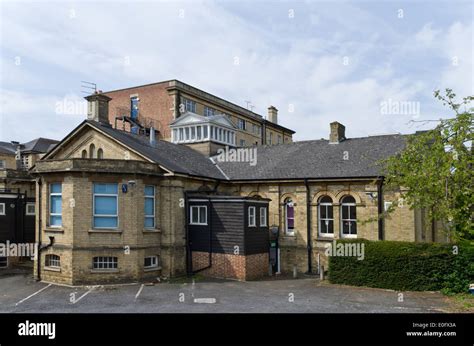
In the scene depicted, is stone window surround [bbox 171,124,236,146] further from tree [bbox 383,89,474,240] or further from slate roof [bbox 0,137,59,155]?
slate roof [bbox 0,137,59,155]

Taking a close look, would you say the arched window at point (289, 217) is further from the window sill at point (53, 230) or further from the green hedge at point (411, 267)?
the window sill at point (53, 230)

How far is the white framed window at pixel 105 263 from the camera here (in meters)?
20.6

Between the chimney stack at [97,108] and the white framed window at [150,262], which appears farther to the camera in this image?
the chimney stack at [97,108]

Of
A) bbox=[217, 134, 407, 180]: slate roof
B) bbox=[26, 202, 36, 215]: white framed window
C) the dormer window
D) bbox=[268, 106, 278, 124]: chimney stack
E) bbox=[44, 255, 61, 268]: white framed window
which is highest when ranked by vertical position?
bbox=[268, 106, 278, 124]: chimney stack

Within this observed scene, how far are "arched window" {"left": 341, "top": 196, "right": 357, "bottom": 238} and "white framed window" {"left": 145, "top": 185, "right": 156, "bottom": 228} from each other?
35.2 ft

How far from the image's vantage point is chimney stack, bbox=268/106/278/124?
60.9 metres

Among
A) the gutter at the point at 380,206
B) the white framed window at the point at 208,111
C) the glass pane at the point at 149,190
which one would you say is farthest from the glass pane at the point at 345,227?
the white framed window at the point at 208,111

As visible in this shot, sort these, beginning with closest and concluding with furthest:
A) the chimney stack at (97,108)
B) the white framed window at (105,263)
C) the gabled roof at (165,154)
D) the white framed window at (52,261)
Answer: the white framed window at (105,263) → the white framed window at (52,261) → the gabled roof at (165,154) → the chimney stack at (97,108)

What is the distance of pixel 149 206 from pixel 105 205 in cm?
231

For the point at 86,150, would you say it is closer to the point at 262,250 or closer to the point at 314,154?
the point at 262,250

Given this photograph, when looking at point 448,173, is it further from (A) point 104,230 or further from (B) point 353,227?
(A) point 104,230

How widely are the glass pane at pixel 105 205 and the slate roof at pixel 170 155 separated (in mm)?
3097

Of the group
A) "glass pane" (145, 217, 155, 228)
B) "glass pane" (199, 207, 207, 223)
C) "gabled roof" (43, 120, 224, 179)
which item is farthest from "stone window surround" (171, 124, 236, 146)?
"glass pane" (145, 217, 155, 228)

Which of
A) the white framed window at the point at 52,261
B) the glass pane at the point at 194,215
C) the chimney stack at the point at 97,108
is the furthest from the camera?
the chimney stack at the point at 97,108
